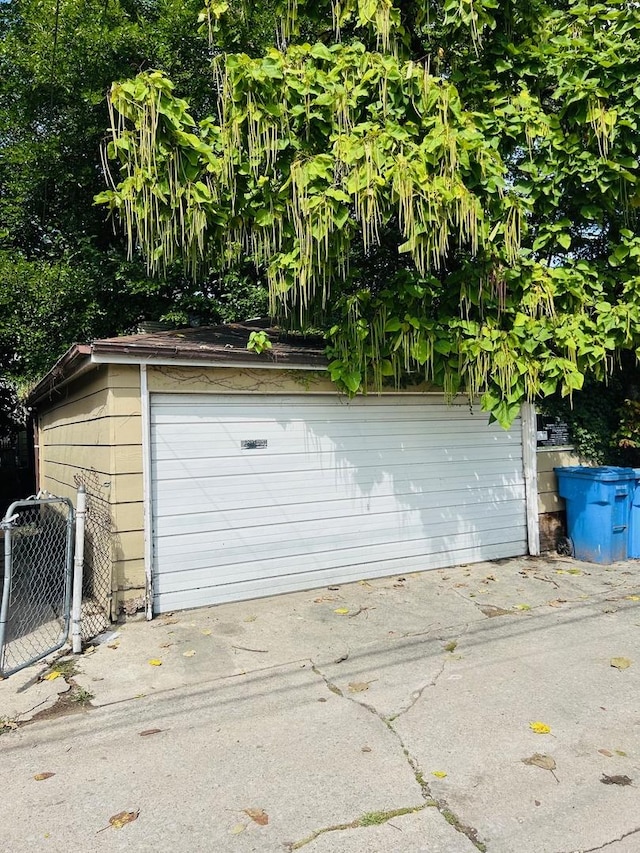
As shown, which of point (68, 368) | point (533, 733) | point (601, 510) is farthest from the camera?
point (601, 510)

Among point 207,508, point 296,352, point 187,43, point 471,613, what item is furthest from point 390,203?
point 187,43

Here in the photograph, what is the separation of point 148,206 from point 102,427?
6.45 feet

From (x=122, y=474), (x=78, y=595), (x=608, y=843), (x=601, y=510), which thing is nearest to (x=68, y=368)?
(x=122, y=474)

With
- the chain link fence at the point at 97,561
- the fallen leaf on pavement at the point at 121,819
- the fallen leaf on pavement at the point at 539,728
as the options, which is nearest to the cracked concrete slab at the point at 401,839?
the fallen leaf on pavement at the point at 121,819

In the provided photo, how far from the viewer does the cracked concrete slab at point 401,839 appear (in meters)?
2.27

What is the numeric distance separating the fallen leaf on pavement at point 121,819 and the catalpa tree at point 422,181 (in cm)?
393

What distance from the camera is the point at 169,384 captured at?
17.1ft

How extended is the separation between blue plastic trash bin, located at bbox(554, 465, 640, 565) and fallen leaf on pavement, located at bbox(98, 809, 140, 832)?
5.89 m

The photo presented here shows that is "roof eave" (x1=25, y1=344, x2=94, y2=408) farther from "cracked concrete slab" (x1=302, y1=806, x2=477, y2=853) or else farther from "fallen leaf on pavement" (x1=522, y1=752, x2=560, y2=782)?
"fallen leaf on pavement" (x1=522, y1=752, x2=560, y2=782)

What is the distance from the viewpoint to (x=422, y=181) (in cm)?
458

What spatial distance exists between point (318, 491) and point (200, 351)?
1.90 meters

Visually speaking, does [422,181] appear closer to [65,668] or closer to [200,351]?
[200,351]

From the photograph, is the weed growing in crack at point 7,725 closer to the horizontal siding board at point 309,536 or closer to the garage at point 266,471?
the garage at point 266,471

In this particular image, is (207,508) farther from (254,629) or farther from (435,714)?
(435,714)
